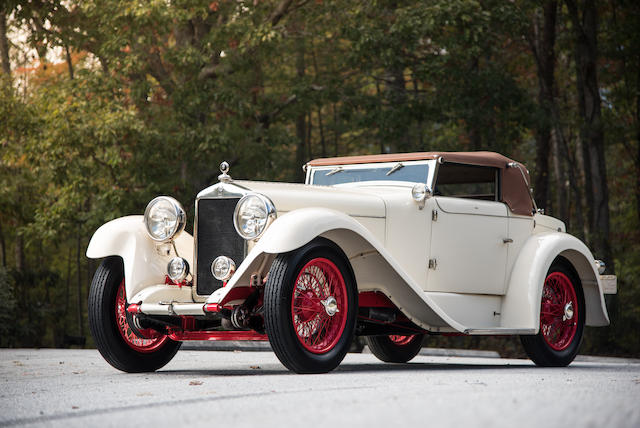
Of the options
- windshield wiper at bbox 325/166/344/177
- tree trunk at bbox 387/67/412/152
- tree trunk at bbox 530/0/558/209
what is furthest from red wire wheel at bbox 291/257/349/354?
tree trunk at bbox 530/0/558/209

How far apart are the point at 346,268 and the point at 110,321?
2.04m

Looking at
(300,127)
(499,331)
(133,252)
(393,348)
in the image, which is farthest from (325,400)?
(300,127)

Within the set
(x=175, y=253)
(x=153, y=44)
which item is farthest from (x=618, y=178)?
(x=175, y=253)

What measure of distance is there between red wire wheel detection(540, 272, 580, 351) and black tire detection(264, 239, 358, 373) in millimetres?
2798

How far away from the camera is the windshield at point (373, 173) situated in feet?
26.0

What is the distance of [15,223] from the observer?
2103 cm

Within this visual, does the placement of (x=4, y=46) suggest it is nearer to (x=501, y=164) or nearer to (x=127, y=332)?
(x=127, y=332)

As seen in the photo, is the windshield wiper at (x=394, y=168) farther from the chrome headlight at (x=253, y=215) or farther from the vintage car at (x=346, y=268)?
the chrome headlight at (x=253, y=215)

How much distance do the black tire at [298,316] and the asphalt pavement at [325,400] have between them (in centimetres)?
16

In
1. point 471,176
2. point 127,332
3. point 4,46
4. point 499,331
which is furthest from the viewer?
point 4,46

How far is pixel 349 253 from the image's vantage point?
22.8ft

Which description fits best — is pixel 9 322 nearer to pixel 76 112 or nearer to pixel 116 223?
pixel 76 112

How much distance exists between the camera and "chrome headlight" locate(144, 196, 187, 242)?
707cm

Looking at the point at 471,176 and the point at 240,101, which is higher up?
the point at 240,101
